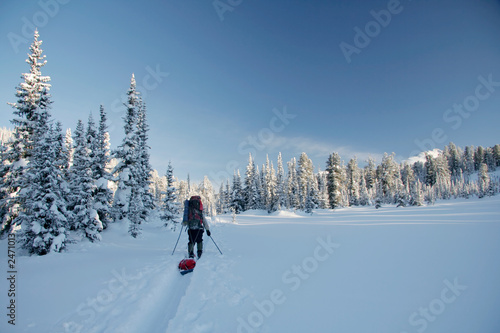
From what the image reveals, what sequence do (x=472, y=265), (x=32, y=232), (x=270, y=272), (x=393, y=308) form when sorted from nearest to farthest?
(x=393, y=308)
(x=472, y=265)
(x=270, y=272)
(x=32, y=232)

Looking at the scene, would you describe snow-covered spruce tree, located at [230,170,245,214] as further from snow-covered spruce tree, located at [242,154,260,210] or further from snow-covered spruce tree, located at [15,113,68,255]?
snow-covered spruce tree, located at [15,113,68,255]

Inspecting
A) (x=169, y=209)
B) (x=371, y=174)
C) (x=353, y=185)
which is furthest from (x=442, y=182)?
(x=169, y=209)

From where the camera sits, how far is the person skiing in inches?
331

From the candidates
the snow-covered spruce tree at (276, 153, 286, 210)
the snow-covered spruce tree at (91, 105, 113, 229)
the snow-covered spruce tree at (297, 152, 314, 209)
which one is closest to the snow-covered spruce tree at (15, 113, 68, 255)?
the snow-covered spruce tree at (91, 105, 113, 229)

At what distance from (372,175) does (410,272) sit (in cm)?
8521

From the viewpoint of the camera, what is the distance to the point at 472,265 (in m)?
4.30

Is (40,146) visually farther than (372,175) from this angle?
No

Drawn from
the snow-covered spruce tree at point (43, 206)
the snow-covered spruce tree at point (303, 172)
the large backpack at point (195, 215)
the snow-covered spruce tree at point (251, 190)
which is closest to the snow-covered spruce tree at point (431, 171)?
the snow-covered spruce tree at point (303, 172)

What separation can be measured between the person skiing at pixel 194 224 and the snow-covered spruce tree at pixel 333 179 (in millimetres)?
42290

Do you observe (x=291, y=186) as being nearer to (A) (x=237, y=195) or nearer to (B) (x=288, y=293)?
(A) (x=237, y=195)

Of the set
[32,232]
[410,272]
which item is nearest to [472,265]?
[410,272]

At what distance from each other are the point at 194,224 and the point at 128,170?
40.0 ft

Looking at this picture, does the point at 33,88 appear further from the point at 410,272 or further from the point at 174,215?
the point at 410,272

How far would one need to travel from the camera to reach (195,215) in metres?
8.66
